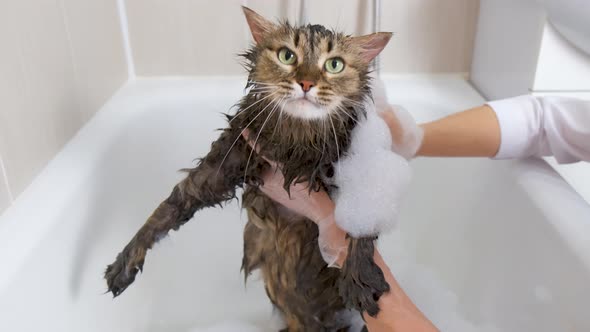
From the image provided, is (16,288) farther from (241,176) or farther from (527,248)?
(527,248)

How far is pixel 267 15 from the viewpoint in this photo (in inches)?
61.0

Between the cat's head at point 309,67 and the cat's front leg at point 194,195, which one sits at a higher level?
the cat's head at point 309,67

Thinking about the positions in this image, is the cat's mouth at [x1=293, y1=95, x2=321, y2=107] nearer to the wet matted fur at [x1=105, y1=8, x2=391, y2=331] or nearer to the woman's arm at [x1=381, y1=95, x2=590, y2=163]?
the wet matted fur at [x1=105, y1=8, x2=391, y2=331]

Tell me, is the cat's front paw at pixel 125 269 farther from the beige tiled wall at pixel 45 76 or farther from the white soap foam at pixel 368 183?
the white soap foam at pixel 368 183

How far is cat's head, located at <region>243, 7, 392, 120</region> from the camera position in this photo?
789 millimetres

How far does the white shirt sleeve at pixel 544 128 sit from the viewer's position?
3.63 ft

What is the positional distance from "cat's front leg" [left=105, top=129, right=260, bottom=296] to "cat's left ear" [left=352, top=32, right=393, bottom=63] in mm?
255

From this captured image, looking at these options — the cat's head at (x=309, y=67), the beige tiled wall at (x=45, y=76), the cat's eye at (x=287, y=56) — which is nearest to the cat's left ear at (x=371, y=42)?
the cat's head at (x=309, y=67)

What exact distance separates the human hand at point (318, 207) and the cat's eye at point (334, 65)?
202 mm

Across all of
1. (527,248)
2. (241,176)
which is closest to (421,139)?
(527,248)

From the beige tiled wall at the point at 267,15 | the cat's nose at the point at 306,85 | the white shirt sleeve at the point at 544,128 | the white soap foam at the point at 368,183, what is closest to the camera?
the cat's nose at the point at 306,85

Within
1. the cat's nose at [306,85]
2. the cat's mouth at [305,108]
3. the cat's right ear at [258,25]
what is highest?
the cat's right ear at [258,25]

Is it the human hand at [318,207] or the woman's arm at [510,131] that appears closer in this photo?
the human hand at [318,207]

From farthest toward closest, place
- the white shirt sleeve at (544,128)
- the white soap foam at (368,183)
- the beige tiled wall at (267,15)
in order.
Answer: the beige tiled wall at (267,15) → the white shirt sleeve at (544,128) → the white soap foam at (368,183)
